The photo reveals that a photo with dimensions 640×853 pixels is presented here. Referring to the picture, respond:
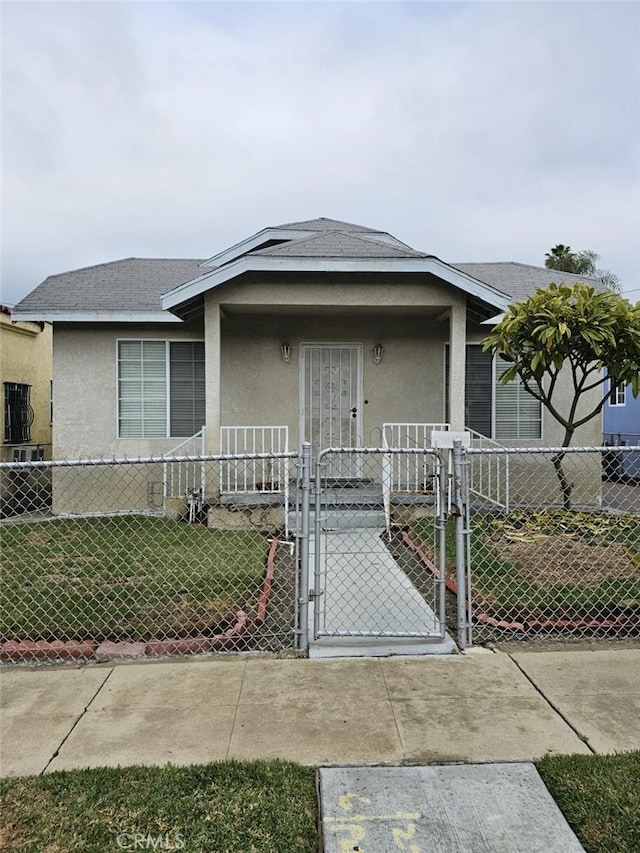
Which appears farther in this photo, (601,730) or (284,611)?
(284,611)

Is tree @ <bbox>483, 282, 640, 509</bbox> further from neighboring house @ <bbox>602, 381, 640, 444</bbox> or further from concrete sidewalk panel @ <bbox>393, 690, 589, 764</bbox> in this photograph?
neighboring house @ <bbox>602, 381, 640, 444</bbox>

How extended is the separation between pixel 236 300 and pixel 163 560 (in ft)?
12.6

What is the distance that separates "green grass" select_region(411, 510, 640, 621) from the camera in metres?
5.05

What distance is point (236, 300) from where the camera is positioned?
8.48 metres

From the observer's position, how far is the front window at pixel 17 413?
1247 cm

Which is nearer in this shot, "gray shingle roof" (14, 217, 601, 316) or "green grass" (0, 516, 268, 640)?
"green grass" (0, 516, 268, 640)

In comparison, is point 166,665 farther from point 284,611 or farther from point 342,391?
point 342,391

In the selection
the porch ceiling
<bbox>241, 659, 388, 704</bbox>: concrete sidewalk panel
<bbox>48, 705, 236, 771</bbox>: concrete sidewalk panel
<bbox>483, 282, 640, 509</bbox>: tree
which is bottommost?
<bbox>48, 705, 236, 771</bbox>: concrete sidewalk panel

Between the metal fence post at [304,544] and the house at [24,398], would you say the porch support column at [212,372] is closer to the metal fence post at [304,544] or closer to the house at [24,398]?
the metal fence post at [304,544]

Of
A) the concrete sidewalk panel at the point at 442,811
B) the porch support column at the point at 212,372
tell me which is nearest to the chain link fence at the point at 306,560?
the porch support column at the point at 212,372

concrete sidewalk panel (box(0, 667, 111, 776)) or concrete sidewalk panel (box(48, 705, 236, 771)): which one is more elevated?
concrete sidewalk panel (box(48, 705, 236, 771))

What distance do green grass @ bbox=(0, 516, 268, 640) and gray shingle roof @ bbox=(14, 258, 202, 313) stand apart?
359 cm

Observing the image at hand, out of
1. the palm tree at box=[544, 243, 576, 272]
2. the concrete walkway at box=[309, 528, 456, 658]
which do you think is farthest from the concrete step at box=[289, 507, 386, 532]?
the palm tree at box=[544, 243, 576, 272]

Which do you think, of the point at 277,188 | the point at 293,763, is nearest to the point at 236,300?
the point at 293,763
